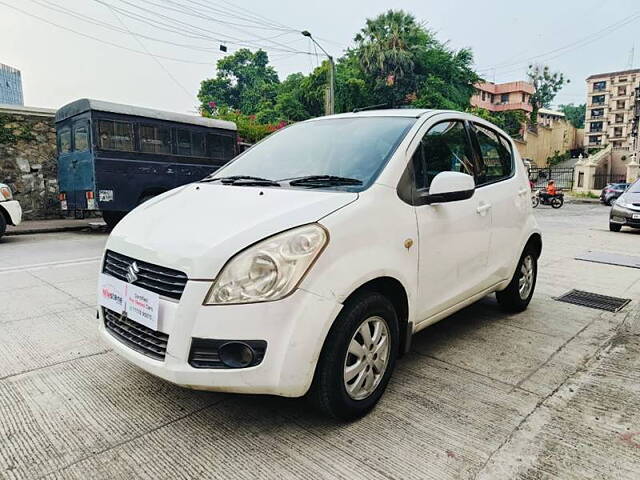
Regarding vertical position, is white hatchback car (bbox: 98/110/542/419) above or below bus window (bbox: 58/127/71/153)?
below

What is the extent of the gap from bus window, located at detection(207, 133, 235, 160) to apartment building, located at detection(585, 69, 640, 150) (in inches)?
2968

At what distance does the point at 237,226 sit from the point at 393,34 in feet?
113

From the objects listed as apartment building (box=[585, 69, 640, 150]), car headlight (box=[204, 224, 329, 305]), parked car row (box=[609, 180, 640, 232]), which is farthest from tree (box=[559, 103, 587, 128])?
car headlight (box=[204, 224, 329, 305])

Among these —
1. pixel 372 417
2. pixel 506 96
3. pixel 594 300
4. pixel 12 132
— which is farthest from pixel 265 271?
pixel 506 96

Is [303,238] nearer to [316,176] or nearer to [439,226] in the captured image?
[316,176]

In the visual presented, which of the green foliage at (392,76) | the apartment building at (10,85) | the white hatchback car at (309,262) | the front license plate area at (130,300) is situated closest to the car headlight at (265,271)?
the white hatchback car at (309,262)

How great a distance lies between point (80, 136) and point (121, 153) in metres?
0.94

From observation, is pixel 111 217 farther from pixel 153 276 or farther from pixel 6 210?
pixel 153 276

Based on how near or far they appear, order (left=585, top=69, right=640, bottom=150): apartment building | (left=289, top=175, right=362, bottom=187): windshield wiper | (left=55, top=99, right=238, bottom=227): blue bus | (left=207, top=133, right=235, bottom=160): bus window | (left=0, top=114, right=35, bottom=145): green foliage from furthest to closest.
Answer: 1. (left=585, top=69, right=640, bottom=150): apartment building
2. (left=0, top=114, right=35, bottom=145): green foliage
3. (left=207, top=133, right=235, bottom=160): bus window
4. (left=55, top=99, right=238, bottom=227): blue bus
5. (left=289, top=175, right=362, bottom=187): windshield wiper

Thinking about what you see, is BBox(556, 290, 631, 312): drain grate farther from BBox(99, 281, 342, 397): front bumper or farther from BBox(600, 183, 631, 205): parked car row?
BBox(600, 183, 631, 205): parked car row

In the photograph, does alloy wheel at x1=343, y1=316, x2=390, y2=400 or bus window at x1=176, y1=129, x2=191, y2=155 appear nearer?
alloy wheel at x1=343, y1=316, x2=390, y2=400

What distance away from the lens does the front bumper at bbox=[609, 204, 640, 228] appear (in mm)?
10383

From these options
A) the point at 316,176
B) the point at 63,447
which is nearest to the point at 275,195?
the point at 316,176

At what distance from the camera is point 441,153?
10.1 ft
